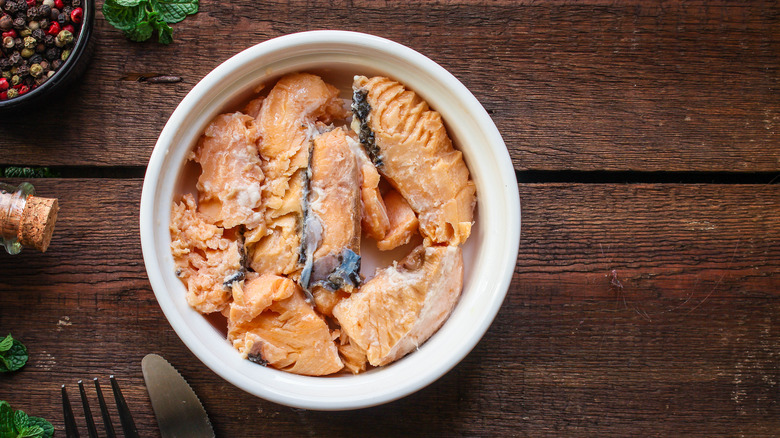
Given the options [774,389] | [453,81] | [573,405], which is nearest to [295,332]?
[453,81]

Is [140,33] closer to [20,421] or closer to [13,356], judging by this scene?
[13,356]

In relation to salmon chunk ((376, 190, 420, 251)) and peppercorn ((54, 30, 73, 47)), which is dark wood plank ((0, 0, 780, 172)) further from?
salmon chunk ((376, 190, 420, 251))

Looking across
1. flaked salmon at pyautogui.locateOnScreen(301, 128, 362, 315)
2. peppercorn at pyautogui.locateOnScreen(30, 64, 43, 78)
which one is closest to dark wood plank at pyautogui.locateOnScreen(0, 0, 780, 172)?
peppercorn at pyautogui.locateOnScreen(30, 64, 43, 78)

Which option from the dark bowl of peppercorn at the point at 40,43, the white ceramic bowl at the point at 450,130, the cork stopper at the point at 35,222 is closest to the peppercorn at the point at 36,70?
the dark bowl of peppercorn at the point at 40,43

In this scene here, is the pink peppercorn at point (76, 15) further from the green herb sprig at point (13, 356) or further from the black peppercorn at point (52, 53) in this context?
the green herb sprig at point (13, 356)

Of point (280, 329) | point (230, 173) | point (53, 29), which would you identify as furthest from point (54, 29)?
point (280, 329)

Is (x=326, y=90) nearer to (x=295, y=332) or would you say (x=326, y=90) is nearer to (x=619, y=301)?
(x=295, y=332)
